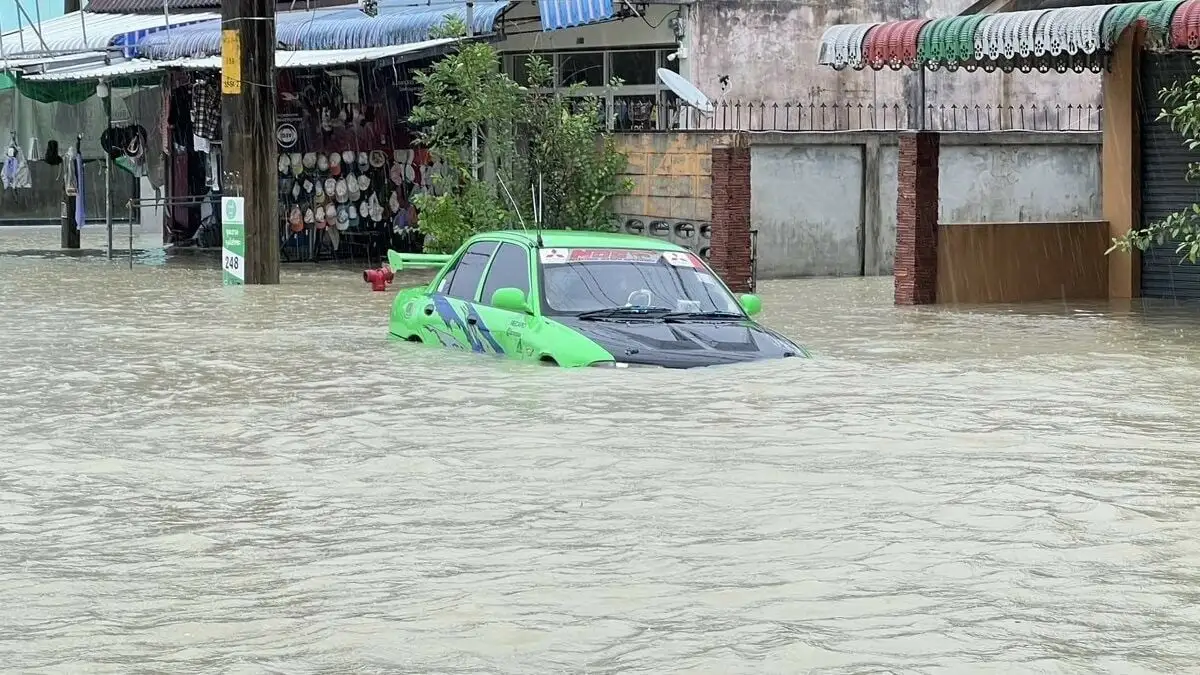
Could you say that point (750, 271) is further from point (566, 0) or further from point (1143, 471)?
point (1143, 471)

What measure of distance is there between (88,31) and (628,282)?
72.7 feet

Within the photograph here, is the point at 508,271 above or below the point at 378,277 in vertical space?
above

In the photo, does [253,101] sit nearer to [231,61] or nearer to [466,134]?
[231,61]

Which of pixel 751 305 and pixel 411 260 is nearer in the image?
pixel 751 305

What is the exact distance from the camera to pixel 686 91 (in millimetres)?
26875

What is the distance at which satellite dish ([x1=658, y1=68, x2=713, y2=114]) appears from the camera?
26.8 m

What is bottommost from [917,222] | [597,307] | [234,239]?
[597,307]

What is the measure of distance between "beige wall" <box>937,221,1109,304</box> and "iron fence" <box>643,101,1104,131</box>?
5.14 metres

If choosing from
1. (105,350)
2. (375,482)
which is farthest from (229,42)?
(375,482)

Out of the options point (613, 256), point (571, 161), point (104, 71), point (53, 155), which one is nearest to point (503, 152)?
point (571, 161)

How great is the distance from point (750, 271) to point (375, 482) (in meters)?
14.0

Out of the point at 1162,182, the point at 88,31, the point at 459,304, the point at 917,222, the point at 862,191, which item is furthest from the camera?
the point at 88,31

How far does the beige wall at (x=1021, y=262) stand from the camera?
22.4 m

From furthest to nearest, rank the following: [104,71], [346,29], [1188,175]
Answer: [346,29] < [104,71] < [1188,175]
